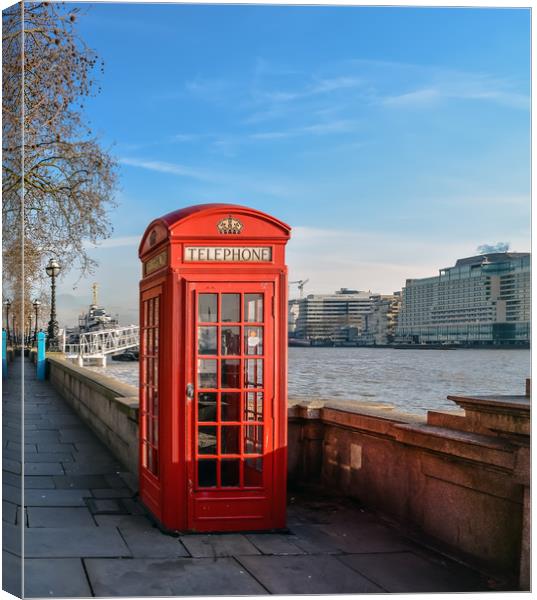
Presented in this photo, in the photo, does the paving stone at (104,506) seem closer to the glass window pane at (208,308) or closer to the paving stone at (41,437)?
the glass window pane at (208,308)

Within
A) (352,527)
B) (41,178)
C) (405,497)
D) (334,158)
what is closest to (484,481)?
(405,497)

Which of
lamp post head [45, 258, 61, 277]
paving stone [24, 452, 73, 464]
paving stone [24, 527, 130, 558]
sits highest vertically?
lamp post head [45, 258, 61, 277]

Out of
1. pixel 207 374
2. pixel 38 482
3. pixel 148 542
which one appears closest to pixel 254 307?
pixel 207 374

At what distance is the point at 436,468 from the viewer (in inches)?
176

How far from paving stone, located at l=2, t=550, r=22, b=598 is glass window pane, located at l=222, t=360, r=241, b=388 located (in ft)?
5.60

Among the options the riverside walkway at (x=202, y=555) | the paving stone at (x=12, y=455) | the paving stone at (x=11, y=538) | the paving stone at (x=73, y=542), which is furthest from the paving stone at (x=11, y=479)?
the paving stone at (x=11, y=538)

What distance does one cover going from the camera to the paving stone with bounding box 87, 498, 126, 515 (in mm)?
5435

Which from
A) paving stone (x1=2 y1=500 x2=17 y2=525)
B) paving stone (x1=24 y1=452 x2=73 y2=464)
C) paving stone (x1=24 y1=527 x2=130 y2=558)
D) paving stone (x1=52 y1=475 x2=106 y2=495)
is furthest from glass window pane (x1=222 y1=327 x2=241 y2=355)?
paving stone (x1=24 y1=452 x2=73 y2=464)

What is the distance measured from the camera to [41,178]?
29.8 feet

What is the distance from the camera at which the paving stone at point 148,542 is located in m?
→ 4.39

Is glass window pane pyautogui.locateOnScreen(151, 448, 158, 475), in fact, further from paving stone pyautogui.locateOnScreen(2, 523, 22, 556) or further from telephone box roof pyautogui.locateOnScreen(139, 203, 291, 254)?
telephone box roof pyautogui.locateOnScreen(139, 203, 291, 254)

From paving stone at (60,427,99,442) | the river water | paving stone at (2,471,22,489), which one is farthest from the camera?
the river water

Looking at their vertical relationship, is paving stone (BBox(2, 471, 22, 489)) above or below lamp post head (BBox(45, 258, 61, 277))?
below

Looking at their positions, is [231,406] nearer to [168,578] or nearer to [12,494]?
[168,578]
